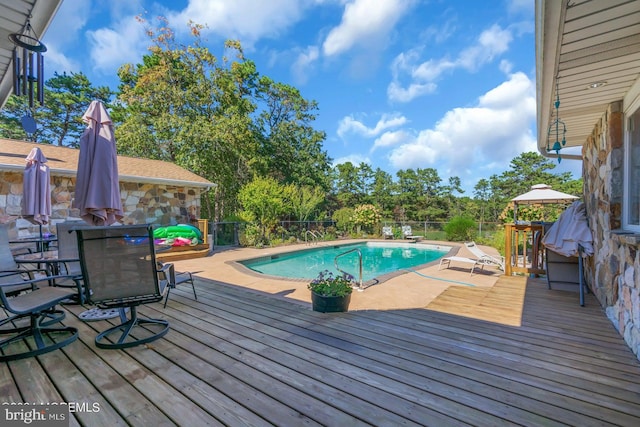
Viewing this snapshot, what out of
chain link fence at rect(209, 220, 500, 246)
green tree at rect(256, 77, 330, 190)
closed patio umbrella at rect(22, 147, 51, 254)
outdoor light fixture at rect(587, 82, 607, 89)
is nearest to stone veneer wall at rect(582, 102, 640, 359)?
outdoor light fixture at rect(587, 82, 607, 89)

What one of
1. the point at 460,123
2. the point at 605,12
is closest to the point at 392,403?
the point at 605,12

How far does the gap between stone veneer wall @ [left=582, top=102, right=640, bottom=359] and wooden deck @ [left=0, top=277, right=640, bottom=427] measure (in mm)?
245

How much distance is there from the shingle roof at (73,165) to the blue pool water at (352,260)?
3443 mm

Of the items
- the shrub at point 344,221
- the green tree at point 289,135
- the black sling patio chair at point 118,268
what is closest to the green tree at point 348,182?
the green tree at point 289,135

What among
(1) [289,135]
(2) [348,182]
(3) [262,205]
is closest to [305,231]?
(3) [262,205]

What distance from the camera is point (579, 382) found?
6.44 ft

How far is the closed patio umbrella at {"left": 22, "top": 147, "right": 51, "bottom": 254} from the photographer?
14.8 ft

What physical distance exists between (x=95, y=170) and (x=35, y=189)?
2.69 m

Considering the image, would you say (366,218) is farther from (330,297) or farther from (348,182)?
(330,297)

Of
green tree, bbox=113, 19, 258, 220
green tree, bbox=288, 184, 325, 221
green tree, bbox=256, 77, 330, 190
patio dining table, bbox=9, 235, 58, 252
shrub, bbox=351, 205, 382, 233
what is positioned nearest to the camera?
patio dining table, bbox=9, 235, 58, 252

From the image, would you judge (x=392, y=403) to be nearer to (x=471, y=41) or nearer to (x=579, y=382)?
(x=579, y=382)

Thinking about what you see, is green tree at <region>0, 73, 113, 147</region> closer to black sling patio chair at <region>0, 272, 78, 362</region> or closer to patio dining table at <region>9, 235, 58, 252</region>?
patio dining table at <region>9, 235, 58, 252</region>

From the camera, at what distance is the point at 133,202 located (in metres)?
8.33

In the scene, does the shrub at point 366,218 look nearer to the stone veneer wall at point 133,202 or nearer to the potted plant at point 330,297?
the stone veneer wall at point 133,202
